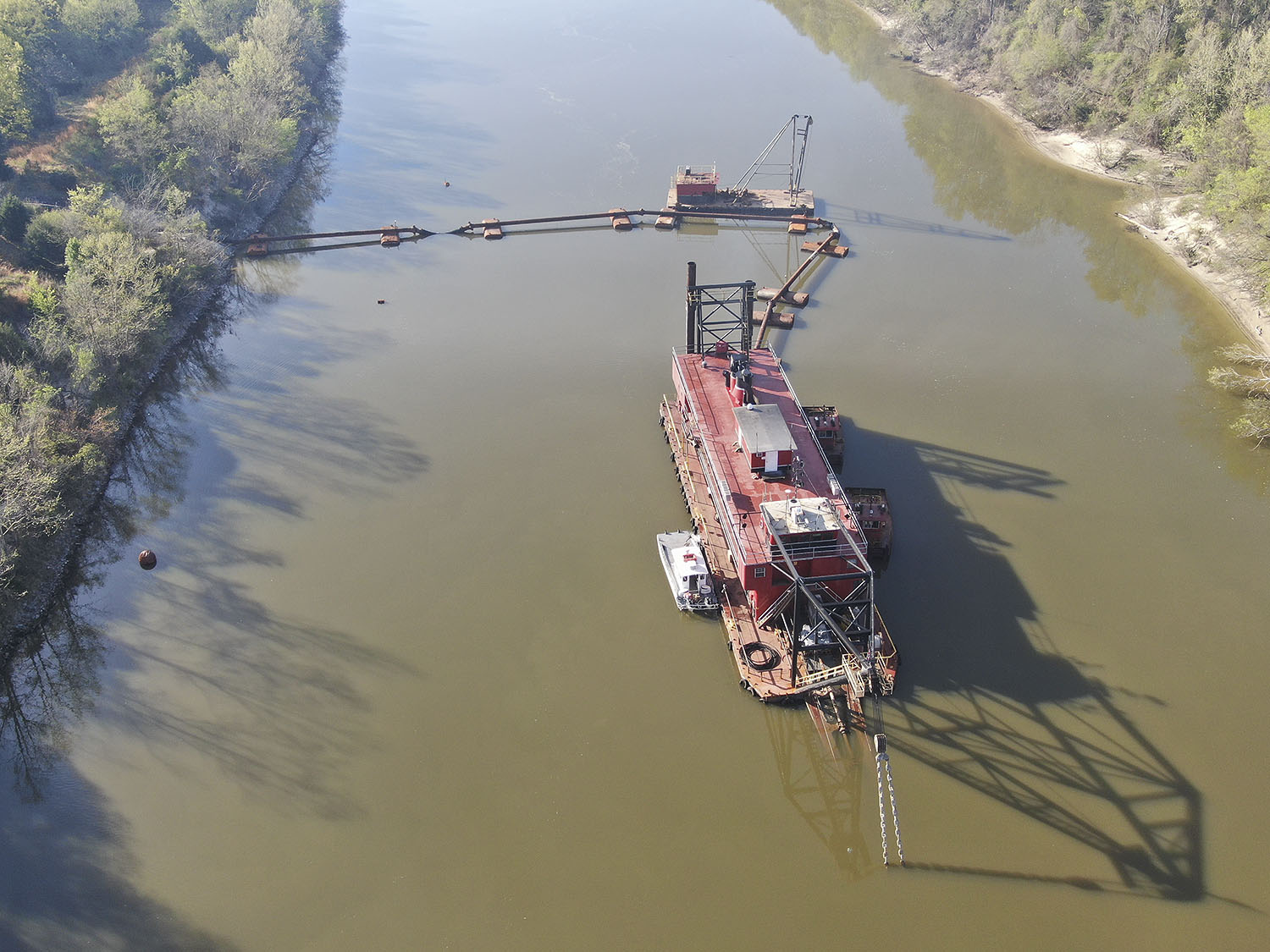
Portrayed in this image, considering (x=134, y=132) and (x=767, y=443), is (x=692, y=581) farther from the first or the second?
(x=134, y=132)

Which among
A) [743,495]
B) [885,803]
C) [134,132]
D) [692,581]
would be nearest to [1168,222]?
[743,495]

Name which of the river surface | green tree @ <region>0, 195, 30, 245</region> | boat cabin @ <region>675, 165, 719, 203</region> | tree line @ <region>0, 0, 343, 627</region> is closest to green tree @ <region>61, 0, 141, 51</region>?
tree line @ <region>0, 0, 343, 627</region>

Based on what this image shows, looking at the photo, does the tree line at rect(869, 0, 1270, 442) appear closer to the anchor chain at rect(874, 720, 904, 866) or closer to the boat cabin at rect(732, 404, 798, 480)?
the boat cabin at rect(732, 404, 798, 480)

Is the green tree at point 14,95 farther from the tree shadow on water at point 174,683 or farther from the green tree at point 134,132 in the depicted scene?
the tree shadow on water at point 174,683

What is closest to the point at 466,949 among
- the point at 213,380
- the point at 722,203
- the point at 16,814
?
the point at 16,814

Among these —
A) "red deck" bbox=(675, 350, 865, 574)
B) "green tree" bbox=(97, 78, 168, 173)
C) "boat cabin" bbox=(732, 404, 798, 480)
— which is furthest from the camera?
"green tree" bbox=(97, 78, 168, 173)

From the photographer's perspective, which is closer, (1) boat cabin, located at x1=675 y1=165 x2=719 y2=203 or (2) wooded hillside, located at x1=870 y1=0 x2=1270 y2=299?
(2) wooded hillside, located at x1=870 y1=0 x2=1270 y2=299

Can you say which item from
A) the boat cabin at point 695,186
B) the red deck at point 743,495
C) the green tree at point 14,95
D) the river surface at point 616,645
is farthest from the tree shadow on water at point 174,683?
the green tree at point 14,95

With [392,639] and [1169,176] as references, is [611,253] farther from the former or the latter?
[1169,176]
